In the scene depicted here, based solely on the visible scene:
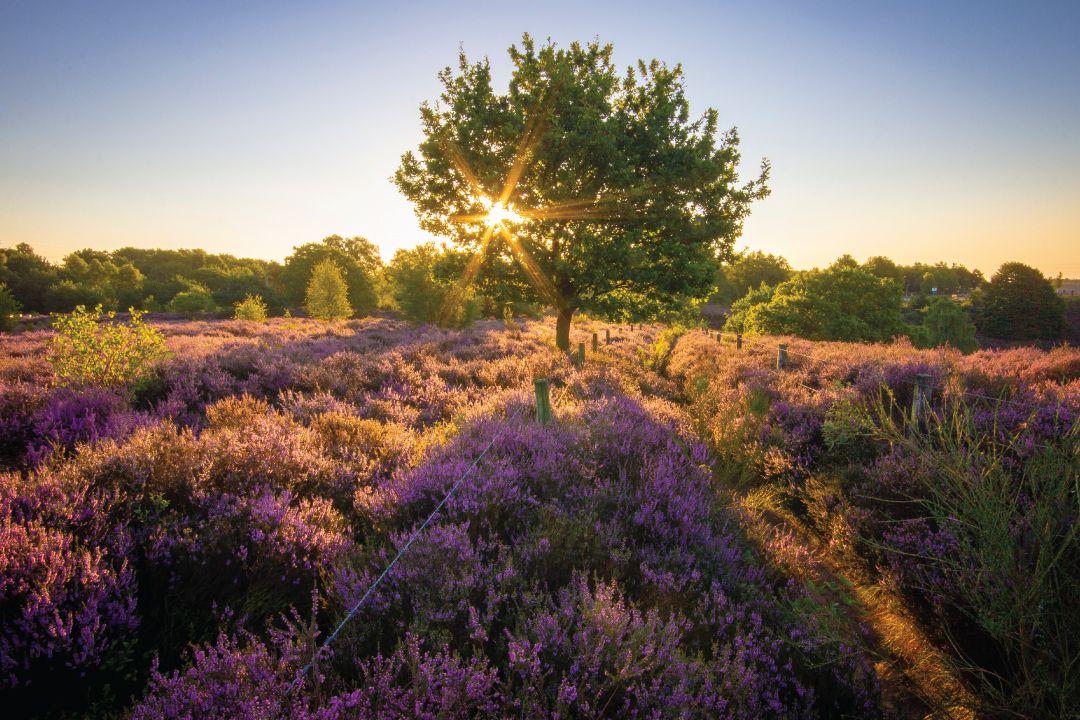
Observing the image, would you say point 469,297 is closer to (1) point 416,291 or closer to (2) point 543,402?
(1) point 416,291

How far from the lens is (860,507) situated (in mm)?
4641

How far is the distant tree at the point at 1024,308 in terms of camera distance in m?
44.5

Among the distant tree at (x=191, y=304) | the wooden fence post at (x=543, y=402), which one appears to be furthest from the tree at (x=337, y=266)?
the wooden fence post at (x=543, y=402)

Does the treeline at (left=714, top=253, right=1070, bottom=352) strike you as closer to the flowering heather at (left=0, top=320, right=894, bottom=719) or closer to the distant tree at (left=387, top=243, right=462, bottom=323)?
the distant tree at (left=387, top=243, right=462, bottom=323)

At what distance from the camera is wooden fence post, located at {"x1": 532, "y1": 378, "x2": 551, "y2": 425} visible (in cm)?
538

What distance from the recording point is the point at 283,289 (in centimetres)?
5769

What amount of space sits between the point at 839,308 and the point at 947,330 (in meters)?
13.0

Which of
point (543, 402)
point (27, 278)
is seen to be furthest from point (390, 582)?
point (27, 278)

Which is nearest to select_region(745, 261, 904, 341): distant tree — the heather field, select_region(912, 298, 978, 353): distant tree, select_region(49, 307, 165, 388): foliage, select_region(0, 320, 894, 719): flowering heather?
select_region(912, 298, 978, 353): distant tree

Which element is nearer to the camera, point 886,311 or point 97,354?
point 97,354

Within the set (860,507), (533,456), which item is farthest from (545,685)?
(860,507)

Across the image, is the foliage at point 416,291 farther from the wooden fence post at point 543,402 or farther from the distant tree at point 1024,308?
the distant tree at point 1024,308

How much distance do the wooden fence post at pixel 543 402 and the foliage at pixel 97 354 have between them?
6.70 meters

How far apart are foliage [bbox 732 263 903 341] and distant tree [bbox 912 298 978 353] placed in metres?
3.41
